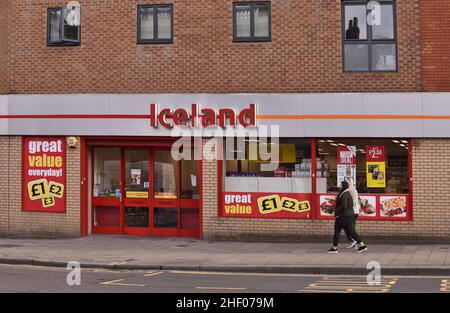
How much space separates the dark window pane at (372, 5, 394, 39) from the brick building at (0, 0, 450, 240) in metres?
0.04

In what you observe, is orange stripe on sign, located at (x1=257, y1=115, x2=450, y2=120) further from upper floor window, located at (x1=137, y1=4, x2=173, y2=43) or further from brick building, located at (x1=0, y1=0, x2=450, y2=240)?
upper floor window, located at (x1=137, y1=4, x2=173, y2=43)

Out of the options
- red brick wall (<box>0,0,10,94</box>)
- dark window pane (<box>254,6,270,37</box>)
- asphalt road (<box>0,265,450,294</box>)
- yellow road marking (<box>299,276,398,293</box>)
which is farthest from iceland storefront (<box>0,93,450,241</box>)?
yellow road marking (<box>299,276,398,293</box>)

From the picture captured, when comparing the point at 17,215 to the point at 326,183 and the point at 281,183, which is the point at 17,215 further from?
the point at 326,183

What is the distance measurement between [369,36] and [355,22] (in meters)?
0.52

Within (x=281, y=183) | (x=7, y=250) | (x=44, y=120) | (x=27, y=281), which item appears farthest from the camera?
(x=44, y=120)

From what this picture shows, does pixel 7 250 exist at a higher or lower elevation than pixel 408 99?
lower

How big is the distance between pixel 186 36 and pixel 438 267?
28.7 ft

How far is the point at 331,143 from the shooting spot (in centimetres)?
1580

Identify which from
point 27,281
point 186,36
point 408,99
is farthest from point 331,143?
point 27,281

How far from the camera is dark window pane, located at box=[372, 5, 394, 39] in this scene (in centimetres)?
1569

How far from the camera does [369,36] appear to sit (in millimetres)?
15750

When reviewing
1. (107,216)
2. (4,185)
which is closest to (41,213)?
(4,185)

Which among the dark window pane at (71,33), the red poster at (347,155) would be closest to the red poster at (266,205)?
the red poster at (347,155)

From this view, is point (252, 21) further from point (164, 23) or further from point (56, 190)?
point (56, 190)
